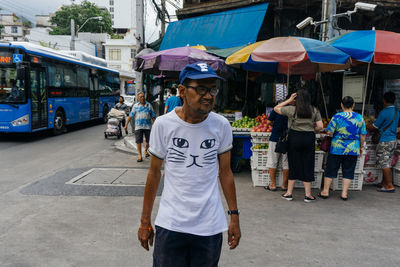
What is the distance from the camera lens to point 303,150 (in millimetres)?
Answer: 5828

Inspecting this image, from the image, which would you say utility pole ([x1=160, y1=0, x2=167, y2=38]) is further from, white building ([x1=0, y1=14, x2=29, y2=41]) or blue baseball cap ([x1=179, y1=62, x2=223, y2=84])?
white building ([x1=0, y1=14, x2=29, y2=41])

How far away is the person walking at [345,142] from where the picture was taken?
234 inches

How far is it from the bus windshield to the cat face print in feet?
36.8

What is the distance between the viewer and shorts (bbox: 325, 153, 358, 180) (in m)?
6.09

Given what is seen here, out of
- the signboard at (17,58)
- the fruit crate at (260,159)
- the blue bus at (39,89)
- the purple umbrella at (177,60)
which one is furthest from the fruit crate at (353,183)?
the signboard at (17,58)

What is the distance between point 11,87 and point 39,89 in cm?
101

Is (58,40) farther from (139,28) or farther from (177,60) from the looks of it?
(177,60)

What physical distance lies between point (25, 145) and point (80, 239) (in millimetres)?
8477

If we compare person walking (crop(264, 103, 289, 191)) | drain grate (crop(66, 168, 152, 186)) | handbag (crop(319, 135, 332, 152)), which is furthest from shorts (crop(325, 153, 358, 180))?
drain grate (crop(66, 168, 152, 186))

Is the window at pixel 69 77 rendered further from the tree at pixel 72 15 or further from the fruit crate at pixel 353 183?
the tree at pixel 72 15

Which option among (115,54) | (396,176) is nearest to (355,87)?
(396,176)

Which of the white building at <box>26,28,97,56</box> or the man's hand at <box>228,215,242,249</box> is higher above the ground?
the white building at <box>26,28,97,56</box>

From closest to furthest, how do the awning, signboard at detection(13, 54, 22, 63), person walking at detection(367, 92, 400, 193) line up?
person walking at detection(367, 92, 400, 193) < signboard at detection(13, 54, 22, 63) < the awning

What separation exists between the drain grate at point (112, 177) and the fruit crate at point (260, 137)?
8.00ft
